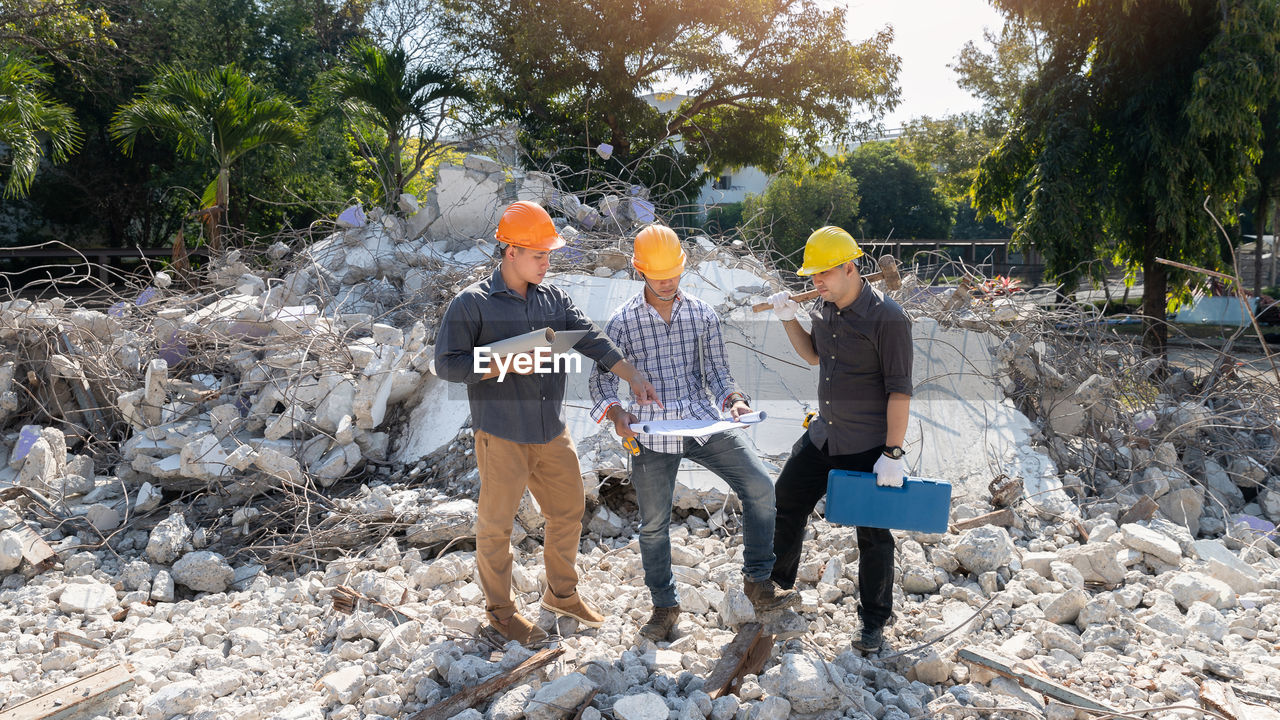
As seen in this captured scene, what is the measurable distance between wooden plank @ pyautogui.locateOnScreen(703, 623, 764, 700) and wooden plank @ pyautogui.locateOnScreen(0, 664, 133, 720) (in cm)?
209

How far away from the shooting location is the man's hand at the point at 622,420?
2951 mm

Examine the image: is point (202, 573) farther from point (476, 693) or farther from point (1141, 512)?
point (1141, 512)

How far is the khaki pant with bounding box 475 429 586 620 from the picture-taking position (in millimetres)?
2998

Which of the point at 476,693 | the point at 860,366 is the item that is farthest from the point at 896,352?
the point at 476,693

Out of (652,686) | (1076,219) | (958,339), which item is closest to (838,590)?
(652,686)

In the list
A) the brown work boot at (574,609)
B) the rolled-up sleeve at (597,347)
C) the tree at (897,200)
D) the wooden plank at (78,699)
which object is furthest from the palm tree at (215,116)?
the tree at (897,200)

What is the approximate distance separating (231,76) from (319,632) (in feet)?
32.2

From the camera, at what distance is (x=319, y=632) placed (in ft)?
11.2

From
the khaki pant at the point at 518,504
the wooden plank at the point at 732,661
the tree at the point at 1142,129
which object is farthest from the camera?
the tree at the point at 1142,129

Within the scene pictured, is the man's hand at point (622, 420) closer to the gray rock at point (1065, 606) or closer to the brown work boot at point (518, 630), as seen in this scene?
the brown work boot at point (518, 630)

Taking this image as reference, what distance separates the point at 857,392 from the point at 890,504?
1.39 ft

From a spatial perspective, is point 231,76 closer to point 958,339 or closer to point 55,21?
point 55,21

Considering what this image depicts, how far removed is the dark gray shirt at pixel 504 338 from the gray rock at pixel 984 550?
1.98 m

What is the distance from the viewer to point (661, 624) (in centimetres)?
314
